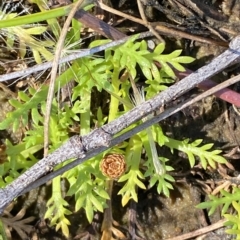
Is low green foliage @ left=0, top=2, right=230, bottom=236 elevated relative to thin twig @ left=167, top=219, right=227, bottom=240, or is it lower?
elevated

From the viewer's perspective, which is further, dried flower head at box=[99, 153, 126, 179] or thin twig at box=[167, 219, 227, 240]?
thin twig at box=[167, 219, 227, 240]

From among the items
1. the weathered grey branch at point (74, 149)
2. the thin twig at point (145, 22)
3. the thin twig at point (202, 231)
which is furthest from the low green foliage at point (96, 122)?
the thin twig at point (202, 231)

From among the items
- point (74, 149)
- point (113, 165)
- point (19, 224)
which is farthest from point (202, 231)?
point (74, 149)

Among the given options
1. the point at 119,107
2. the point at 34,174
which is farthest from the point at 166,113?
the point at 34,174

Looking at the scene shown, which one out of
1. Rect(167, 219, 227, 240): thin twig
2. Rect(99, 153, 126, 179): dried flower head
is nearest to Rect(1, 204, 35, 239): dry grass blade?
Rect(99, 153, 126, 179): dried flower head

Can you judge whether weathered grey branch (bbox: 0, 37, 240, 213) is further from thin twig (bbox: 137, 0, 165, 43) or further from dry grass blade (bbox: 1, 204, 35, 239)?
dry grass blade (bbox: 1, 204, 35, 239)

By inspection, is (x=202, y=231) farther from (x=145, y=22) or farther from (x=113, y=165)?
(x=145, y=22)

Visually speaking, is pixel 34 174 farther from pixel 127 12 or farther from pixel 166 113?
pixel 127 12

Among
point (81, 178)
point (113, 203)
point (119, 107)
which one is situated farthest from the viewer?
point (113, 203)
